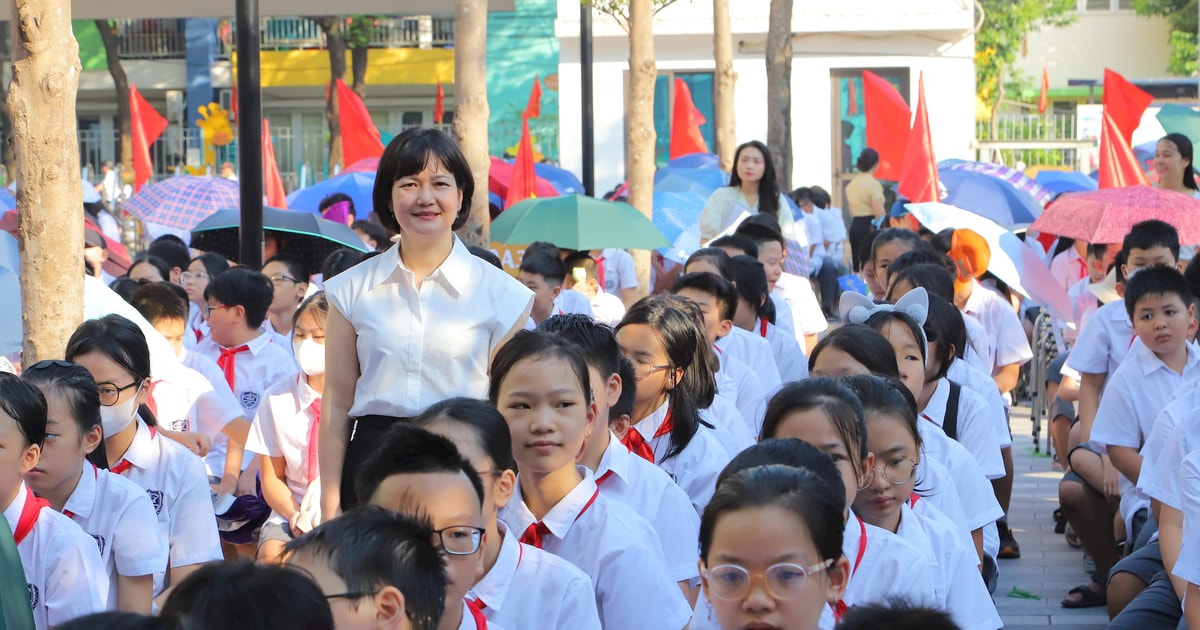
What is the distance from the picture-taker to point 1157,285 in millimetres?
6297

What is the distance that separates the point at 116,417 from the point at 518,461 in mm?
1556

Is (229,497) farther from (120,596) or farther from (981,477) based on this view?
(981,477)

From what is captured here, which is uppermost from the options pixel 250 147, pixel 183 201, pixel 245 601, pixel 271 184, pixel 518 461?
pixel 250 147

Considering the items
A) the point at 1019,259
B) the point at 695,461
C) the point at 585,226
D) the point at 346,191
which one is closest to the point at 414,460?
the point at 695,461

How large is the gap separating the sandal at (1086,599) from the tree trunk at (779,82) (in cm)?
1023

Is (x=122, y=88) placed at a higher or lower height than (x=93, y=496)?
higher

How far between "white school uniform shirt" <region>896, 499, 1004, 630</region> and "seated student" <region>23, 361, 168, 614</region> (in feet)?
6.53

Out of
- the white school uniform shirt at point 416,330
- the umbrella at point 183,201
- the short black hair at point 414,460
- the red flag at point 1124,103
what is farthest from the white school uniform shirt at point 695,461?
the red flag at point 1124,103

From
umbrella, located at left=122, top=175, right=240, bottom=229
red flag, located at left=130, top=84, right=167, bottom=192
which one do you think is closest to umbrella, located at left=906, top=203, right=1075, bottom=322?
umbrella, located at left=122, top=175, right=240, bottom=229

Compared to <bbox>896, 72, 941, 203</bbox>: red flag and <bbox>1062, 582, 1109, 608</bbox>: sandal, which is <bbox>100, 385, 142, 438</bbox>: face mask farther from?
<bbox>896, 72, 941, 203</bbox>: red flag

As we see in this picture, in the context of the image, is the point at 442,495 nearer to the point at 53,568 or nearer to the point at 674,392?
the point at 53,568

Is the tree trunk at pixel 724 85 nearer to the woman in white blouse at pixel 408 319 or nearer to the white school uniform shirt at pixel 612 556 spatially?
the woman in white blouse at pixel 408 319

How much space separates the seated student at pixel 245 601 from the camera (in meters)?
2.17

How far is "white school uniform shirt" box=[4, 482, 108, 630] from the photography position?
12.5 ft
